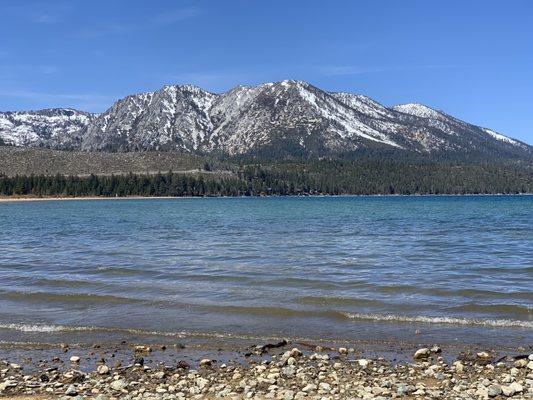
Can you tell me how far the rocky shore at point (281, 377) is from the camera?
38.7 ft

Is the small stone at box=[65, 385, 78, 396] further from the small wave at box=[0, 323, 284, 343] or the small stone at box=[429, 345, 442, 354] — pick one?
the small stone at box=[429, 345, 442, 354]

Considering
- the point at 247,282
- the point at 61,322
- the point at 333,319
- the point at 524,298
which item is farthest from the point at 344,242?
the point at 61,322

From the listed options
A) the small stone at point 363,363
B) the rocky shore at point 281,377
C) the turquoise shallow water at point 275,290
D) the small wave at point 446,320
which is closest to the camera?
the rocky shore at point 281,377

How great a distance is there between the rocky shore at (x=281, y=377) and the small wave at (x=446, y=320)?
3.26 meters

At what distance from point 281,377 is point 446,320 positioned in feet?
27.1

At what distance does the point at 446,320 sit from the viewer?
746 inches

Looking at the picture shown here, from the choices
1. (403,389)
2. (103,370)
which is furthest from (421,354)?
(103,370)

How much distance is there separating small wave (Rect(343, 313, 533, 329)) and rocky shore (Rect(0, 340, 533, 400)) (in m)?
3.26

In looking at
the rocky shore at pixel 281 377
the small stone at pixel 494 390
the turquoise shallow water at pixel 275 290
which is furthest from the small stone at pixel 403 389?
the turquoise shallow water at pixel 275 290

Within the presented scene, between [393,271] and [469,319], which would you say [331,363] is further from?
[393,271]

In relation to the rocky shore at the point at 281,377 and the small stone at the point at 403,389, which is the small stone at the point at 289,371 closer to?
the rocky shore at the point at 281,377

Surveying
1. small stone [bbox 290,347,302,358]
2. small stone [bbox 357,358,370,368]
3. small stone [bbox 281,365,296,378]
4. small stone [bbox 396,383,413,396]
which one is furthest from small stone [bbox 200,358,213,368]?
small stone [bbox 396,383,413,396]

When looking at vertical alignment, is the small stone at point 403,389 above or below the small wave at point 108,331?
above

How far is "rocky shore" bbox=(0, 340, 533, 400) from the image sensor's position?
1180cm
